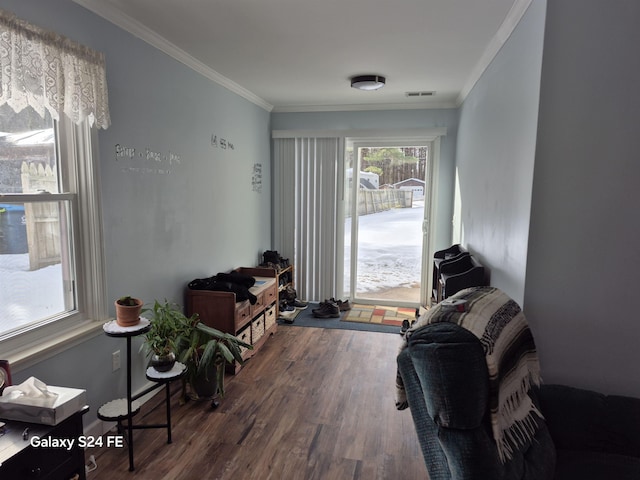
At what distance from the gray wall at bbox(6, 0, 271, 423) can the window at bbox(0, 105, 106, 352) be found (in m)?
0.11

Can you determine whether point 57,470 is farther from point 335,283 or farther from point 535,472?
point 335,283

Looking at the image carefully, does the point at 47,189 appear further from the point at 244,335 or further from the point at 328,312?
the point at 328,312

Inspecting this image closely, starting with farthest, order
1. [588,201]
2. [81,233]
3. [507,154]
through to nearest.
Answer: [507,154], [81,233], [588,201]

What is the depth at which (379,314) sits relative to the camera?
462 centimetres

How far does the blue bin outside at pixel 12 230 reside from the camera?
183cm

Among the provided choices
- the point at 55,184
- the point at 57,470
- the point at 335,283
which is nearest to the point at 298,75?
the point at 55,184

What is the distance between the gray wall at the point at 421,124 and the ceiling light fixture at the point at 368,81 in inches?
44.8

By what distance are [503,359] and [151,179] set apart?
2.31 meters

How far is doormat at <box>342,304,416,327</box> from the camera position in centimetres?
440

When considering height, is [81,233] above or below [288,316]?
above

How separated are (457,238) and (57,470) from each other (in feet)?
12.3

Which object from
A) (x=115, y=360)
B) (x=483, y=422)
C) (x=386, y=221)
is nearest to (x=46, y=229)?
(x=115, y=360)

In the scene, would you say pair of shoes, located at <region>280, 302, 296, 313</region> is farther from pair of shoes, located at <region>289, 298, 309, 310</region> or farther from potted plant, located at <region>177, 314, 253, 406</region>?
Result: potted plant, located at <region>177, 314, 253, 406</region>

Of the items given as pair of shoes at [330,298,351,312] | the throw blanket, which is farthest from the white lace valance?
pair of shoes at [330,298,351,312]
